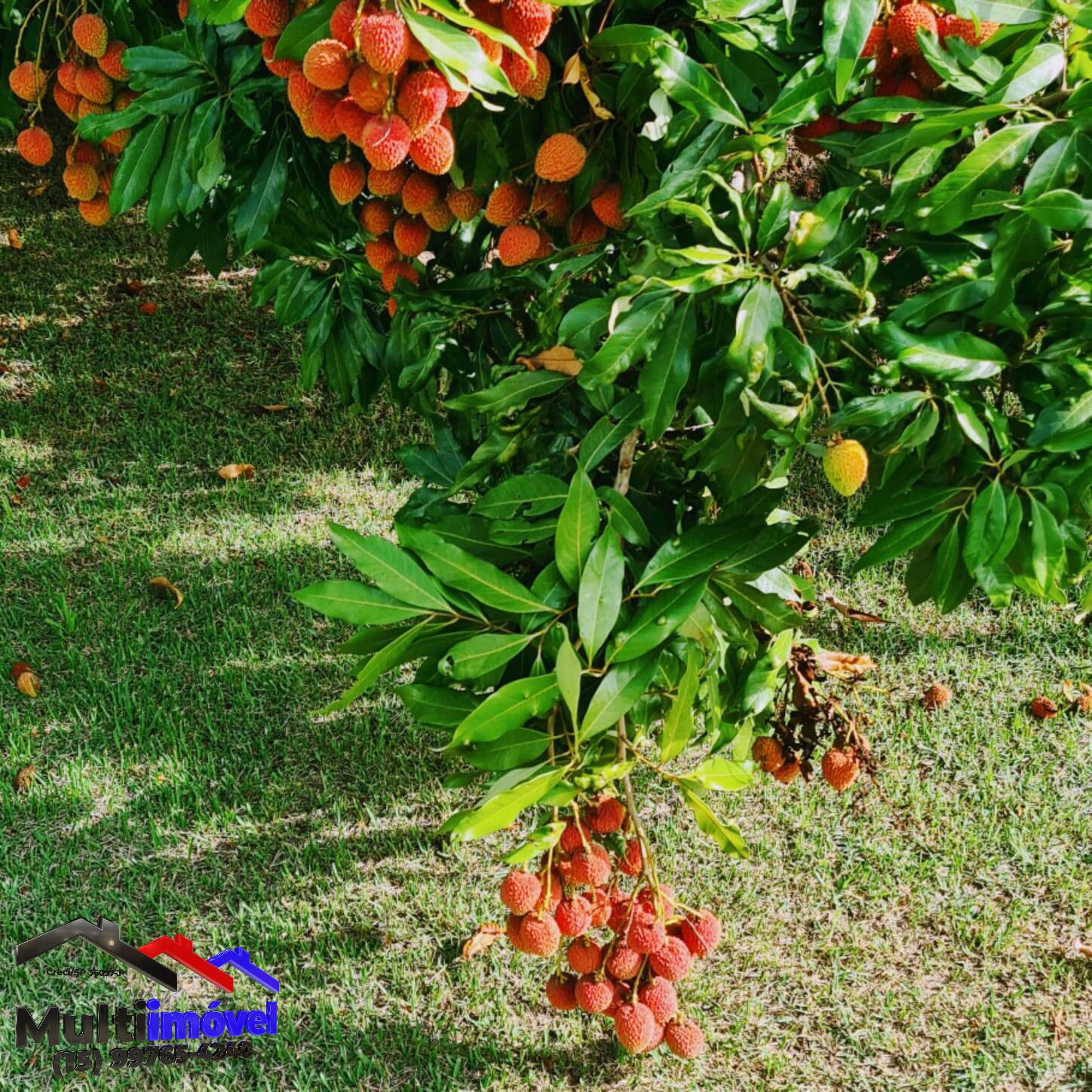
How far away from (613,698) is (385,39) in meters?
0.81

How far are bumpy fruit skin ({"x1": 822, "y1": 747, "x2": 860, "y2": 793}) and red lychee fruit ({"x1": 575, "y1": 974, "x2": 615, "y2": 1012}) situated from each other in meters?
0.70

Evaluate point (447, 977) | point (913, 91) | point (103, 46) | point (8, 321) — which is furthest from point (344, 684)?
point (8, 321)

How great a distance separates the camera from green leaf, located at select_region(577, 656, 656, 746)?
143 centimetres

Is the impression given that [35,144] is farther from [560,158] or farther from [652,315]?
[652,315]

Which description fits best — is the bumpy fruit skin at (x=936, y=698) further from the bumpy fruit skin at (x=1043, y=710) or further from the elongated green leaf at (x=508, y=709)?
the elongated green leaf at (x=508, y=709)

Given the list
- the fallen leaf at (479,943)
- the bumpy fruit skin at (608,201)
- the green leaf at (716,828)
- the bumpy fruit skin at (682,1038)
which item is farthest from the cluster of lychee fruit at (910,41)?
the fallen leaf at (479,943)

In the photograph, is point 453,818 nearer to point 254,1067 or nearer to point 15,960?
point 254,1067

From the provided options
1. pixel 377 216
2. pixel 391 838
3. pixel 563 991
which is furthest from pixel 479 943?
pixel 377 216

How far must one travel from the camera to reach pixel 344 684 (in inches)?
128

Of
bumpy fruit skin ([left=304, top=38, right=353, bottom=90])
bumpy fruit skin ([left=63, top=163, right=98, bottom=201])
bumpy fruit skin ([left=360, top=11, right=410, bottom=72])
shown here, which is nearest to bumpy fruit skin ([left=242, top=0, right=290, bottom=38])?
bumpy fruit skin ([left=304, top=38, right=353, bottom=90])

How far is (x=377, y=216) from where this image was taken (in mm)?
1801

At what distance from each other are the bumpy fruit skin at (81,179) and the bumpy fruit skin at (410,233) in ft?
1.87

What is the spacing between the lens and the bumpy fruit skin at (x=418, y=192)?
1641 mm

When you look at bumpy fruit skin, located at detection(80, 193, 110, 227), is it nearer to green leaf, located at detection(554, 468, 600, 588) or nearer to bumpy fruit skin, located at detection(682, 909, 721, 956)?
green leaf, located at detection(554, 468, 600, 588)
